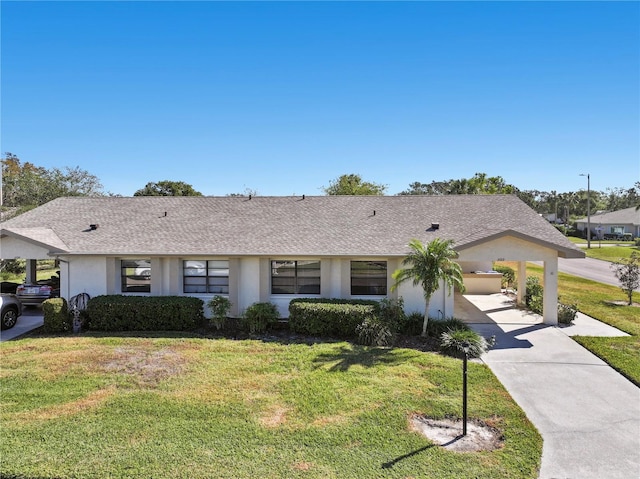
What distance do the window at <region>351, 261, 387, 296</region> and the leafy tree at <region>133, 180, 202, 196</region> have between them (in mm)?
52339

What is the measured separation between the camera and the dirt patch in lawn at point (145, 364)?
9188 millimetres

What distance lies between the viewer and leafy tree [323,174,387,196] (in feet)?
167

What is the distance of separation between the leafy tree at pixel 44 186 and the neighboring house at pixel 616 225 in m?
76.1

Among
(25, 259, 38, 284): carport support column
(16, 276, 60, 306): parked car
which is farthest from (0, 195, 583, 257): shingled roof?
(16, 276, 60, 306): parked car

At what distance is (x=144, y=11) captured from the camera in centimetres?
1150

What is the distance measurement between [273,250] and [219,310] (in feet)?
9.33

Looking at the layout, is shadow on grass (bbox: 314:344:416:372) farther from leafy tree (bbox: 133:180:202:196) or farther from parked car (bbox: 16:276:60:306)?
leafy tree (bbox: 133:180:202:196)

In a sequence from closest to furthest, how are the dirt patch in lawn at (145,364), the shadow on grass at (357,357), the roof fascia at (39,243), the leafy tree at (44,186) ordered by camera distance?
the dirt patch in lawn at (145,364) < the shadow on grass at (357,357) < the roof fascia at (39,243) < the leafy tree at (44,186)

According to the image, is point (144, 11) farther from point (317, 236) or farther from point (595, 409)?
point (595, 409)

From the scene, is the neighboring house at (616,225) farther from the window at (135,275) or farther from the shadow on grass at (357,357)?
the window at (135,275)

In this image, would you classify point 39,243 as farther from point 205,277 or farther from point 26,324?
point 205,277

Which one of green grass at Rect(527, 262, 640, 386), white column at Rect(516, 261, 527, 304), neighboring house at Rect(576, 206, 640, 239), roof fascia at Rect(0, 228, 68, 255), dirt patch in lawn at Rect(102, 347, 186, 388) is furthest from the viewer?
neighboring house at Rect(576, 206, 640, 239)

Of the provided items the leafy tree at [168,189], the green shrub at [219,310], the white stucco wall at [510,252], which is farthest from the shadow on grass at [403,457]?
the leafy tree at [168,189]

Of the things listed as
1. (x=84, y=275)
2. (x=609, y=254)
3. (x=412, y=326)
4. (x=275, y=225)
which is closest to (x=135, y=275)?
(x=84, y=275)
